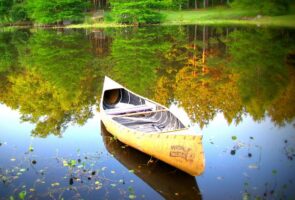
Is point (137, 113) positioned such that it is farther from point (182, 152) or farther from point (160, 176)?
point (182, 152)

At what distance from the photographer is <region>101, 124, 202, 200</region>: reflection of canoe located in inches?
409

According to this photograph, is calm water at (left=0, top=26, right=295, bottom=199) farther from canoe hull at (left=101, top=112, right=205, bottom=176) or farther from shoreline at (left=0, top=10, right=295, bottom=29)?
shoreline at (left=0, top=10, right=295, bottom=29)

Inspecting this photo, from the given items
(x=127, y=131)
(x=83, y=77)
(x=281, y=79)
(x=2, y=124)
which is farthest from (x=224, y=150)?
(x=83, y=77)

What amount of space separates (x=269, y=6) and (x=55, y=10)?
37.0 m

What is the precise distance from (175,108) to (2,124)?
7.64 meters

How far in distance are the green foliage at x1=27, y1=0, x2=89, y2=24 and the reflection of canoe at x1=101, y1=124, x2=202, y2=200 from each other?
61295 millimetres

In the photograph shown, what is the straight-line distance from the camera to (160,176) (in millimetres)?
11258

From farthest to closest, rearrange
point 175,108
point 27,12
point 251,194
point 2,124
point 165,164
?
point 27,12
point 175,108
point 2,124
point 165,164
point 251,194

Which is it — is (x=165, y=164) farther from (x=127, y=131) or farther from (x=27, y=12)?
(x=27, y=12)

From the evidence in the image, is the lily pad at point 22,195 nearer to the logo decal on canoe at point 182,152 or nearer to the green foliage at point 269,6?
the logo decal on canoe at point 182,152

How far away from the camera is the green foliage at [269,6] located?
197 feet

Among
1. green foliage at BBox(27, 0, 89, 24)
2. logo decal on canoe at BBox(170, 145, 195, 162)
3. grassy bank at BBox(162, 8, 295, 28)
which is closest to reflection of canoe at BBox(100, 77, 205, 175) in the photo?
logo decal on canoe at BBox(170, 145, 195, 162)

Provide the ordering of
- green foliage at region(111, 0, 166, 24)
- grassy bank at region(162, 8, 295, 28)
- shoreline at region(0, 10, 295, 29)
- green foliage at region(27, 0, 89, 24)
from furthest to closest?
green foliage at region(27, 0, 89, 24), green foliage at region(111, 0, 166, 24), grassy bank at region(162, 8, 295, 28), shoreline at region(0, 10, 295, 29)

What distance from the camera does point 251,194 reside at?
10164mm
